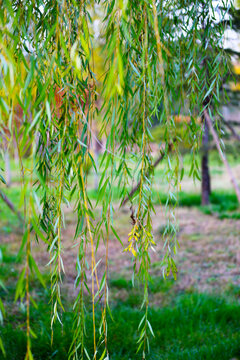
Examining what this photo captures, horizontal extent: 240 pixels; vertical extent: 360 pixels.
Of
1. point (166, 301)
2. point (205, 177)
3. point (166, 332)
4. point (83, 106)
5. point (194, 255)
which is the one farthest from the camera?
point (205, 177)

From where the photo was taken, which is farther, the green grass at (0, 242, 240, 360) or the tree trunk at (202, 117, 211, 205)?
the tree trunk at (202, 117, 211, 205)

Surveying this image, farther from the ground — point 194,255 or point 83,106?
point 83,106

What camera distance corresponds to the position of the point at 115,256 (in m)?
4.70

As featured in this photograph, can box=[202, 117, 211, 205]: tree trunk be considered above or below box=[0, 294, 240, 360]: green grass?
above

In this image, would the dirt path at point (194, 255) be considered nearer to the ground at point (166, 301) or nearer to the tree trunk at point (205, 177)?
the ground at point (166, 301)

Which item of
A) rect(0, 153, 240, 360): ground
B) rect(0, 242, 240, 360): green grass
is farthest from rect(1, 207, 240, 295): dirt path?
rect(0, 242, 240, 360): green grass

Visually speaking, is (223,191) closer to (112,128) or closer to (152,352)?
(152,352)

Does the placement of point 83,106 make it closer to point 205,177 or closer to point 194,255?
point 194,255

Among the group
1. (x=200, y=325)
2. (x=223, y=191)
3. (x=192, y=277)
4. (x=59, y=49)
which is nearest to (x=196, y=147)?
(x=59, y=49)

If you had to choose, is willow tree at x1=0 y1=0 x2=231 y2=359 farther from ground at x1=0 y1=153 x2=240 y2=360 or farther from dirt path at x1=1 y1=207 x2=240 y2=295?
dirt path at x1=1 y1=207 x2=240 y2=295

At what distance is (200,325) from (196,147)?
162 cm

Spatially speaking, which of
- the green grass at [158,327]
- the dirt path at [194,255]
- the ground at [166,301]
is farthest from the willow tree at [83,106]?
the dirt path at [194,255]

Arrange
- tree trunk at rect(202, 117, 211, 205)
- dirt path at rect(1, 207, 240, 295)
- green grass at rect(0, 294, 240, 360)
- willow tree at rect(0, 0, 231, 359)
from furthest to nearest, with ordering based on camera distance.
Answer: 1. tree trunk at rect(202, 117, 211, 205)
2. dirt path at rect(1, 207, 240, 295)
3. green grass at rect(0, 294, 240, 360)
4. willow tree at rect(0, 0, 231, 359)

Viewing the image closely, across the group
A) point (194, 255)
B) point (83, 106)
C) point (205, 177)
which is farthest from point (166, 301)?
point (205, 177)
